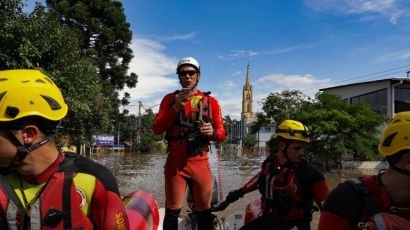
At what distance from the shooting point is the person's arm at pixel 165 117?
4.13 meters

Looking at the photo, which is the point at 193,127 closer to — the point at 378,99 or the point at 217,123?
the point at 217,123

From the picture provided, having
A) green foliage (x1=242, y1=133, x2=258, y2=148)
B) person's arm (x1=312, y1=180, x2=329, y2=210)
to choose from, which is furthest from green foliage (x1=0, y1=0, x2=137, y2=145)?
green foliage (x1=242, y1=133, x2=258, y2=148)

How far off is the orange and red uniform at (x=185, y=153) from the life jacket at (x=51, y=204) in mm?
2106

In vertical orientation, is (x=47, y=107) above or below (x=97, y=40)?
below

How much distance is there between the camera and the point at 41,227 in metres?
1.98

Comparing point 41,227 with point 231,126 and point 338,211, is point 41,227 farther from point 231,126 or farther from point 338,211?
point 231,126

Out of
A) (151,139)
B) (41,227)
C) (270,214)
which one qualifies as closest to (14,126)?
(41,227)

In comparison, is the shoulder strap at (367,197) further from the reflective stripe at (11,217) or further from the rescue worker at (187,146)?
the rescue worker at (187,146)

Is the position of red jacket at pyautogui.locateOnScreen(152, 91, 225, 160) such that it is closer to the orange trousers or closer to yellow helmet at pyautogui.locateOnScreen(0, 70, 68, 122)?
the orange trousers

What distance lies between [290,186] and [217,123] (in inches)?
40.0

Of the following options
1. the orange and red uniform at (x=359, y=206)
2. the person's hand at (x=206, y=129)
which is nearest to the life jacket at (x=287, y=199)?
the person's hand at (x=206, y=129)

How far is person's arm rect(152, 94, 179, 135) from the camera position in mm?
4129

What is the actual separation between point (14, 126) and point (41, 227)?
0.50m

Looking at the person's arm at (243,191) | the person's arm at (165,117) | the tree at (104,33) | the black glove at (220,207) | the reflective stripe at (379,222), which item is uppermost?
the tree at (104,33)
